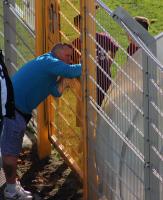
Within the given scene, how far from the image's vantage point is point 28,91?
7082 millimetres

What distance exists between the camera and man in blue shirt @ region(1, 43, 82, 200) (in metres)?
6.87

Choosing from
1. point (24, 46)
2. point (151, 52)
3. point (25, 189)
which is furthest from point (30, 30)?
point (151, 52)

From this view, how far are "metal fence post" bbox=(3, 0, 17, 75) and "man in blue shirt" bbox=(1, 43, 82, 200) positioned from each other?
5.11ft

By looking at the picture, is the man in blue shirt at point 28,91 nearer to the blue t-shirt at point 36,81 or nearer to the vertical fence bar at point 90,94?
the blue t-shirt at point 36,81

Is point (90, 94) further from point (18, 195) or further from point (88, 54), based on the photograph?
point (18, 195)

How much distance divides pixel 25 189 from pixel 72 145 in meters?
0.61

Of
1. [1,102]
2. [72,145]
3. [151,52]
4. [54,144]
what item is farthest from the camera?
[54,144]

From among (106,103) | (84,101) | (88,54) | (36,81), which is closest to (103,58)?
(88,54)

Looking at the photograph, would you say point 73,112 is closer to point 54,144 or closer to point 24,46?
point 54,144

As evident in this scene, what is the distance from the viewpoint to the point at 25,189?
758 cm

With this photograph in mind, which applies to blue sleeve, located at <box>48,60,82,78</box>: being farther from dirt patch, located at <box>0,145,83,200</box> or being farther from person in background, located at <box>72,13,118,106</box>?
dirt patch, located at <box>0,145,83,200</box>

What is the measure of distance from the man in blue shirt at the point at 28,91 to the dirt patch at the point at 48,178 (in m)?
0.29

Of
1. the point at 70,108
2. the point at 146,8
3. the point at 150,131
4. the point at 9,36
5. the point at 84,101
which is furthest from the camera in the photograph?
the point at 146,8

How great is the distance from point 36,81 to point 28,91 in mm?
127
